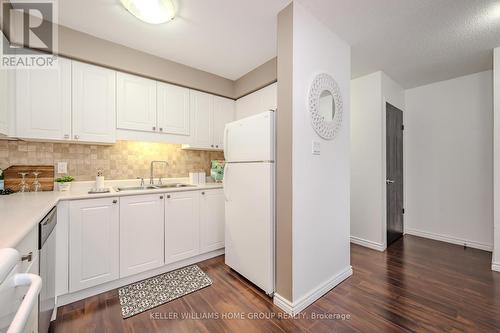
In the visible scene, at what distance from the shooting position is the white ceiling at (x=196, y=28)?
1778 millimetres

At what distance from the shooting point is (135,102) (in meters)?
2.43

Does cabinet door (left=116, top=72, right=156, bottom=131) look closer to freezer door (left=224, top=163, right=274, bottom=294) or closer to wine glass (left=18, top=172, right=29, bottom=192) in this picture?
wine glass (left=18, top=172, right=29, bottom=192)

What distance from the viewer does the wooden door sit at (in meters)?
3.14

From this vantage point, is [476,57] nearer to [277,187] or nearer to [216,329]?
[277,187]

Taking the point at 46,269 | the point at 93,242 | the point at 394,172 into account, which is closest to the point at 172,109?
the point at 93,242

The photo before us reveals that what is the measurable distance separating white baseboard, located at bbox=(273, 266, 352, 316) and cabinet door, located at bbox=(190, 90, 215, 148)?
6.74 feet

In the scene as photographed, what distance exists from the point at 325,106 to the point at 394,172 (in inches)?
82.8

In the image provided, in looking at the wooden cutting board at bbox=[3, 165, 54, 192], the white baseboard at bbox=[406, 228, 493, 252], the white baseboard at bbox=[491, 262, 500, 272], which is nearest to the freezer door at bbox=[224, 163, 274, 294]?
the wooden cutting board at bbox=[3, 165, 54, 192]

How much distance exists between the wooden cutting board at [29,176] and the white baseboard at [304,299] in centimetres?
246

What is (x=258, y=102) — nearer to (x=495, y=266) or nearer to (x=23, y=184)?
(x=23, y=184)

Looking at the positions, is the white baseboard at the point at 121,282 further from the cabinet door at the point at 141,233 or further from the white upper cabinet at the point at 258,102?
the white upper cabinet at the point at 258,102

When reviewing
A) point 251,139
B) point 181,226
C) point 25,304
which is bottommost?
point 181,226

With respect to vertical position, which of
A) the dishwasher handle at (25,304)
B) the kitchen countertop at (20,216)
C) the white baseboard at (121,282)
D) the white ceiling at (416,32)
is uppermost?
the white ceiling at (416,32)

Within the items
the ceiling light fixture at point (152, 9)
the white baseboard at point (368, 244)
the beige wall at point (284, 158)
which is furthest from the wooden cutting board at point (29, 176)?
the white baseboard at point (368, 244)
